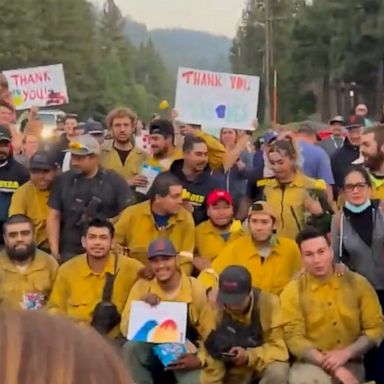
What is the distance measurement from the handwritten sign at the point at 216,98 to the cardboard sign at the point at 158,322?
3519 mm

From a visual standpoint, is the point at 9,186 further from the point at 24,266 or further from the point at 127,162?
the point at 24,266

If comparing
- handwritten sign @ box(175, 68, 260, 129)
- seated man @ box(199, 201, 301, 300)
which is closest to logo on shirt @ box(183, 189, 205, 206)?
seated man @ box(199, 201, 301, 300)

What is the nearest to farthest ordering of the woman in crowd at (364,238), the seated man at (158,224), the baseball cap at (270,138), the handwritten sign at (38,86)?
the woman in crowd at (364,238) → the seated man at (158,224) → the baseball cap at (270,138) → the handwritten sign at (38,86)

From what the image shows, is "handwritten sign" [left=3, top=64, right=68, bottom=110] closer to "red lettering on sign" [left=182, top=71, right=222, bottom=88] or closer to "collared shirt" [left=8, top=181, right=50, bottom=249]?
"red lettering on sign" [left=182, top=71, right=222, bottom=88]

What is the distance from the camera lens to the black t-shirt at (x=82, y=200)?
7.50 metres

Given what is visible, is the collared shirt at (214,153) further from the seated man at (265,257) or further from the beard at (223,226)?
the seated man at (265,257)

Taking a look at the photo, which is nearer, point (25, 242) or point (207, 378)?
point (207, 378)

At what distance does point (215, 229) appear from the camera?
751 cm

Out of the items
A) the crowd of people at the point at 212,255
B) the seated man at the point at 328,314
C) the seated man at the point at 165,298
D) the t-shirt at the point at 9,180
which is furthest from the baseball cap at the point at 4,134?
the seated man at the point at 328,314

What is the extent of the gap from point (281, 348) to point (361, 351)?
1.58 ft

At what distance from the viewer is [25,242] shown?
22.5 feet

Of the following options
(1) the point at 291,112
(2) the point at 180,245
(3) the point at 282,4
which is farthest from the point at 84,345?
(3) the point at 282,4

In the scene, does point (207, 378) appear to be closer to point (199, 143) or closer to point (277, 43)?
point (199, 143)

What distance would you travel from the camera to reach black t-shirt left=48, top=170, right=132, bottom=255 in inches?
295
